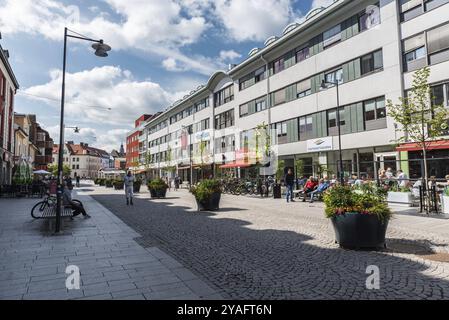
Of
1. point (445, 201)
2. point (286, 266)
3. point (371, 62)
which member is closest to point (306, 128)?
point (371, 62)

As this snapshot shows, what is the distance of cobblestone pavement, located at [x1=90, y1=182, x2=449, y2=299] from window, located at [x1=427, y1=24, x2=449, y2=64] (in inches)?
477

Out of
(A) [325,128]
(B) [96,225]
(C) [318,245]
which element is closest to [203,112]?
(A) [325,128]

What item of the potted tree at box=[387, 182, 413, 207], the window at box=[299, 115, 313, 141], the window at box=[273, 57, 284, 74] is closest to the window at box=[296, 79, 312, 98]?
the window at box=[299, 115, 313, 141]

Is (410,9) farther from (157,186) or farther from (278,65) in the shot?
(157,186)

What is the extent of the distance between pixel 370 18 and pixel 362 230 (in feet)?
65.3

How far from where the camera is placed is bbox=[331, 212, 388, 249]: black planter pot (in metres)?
6.01

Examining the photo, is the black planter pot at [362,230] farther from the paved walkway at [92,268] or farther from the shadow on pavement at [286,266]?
the paved walkway at [92,268]

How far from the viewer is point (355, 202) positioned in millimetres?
6211

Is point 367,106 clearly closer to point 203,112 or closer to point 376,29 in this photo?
point 376,29

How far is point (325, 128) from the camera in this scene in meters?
24.3

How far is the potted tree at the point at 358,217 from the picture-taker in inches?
237

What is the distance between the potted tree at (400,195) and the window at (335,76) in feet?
38.9

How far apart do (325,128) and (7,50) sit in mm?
30216
